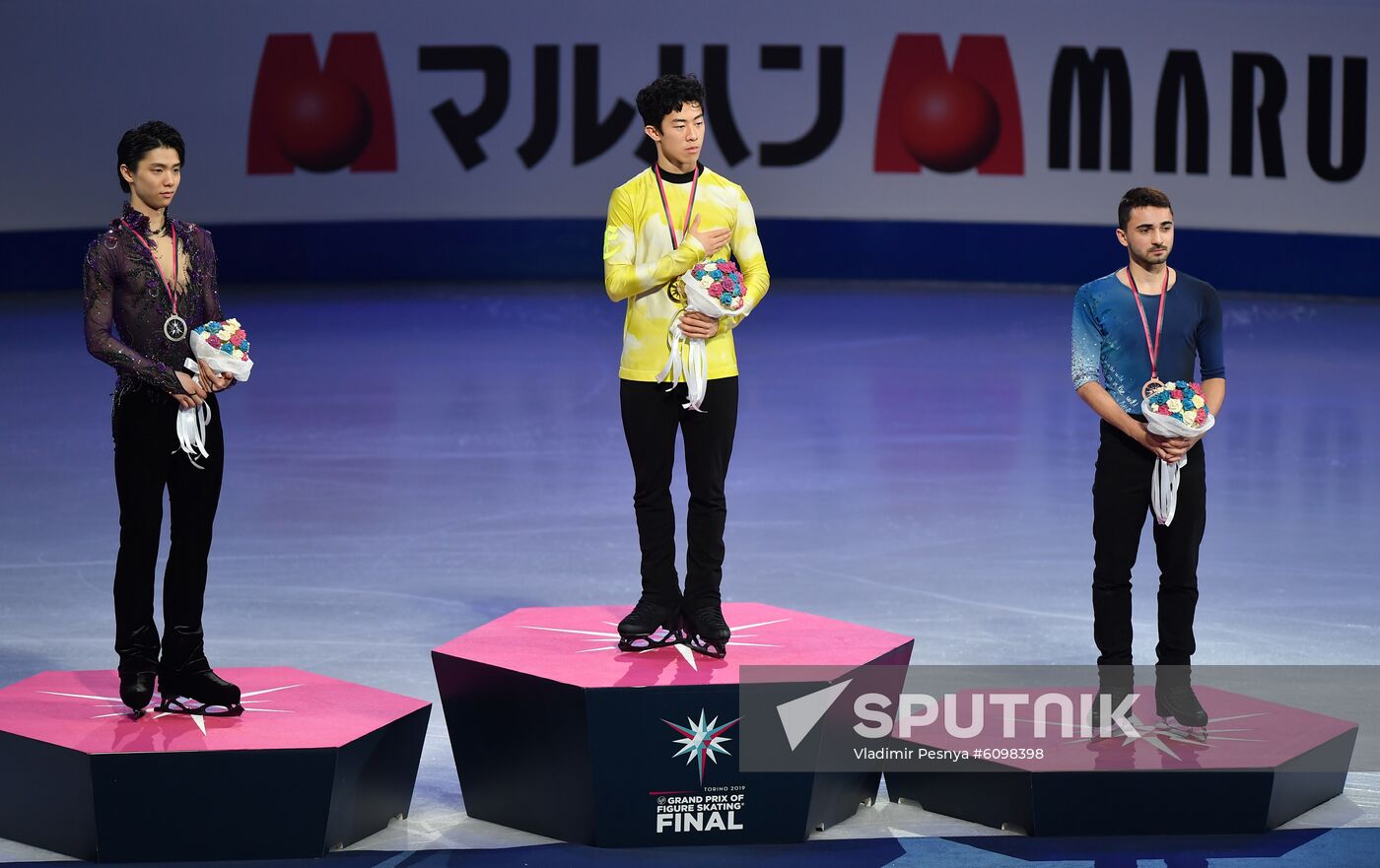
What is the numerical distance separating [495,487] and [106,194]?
10.0 metres

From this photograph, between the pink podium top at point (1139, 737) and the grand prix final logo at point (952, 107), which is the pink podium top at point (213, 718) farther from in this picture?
the grand prix final logo at point (952, 107)

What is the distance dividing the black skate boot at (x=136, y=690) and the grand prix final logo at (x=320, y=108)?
1448cm

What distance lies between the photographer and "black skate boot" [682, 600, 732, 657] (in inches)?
215

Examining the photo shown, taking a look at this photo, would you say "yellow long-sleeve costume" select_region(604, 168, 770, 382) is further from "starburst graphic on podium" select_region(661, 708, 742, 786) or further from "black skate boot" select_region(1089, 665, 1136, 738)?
"black skate boot" select_region(1089, 665, 1136, 738)

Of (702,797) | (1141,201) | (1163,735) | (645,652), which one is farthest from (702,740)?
(1141,201)

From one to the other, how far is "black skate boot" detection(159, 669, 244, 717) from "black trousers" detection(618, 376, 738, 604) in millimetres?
1237

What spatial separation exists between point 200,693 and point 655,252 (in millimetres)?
1790

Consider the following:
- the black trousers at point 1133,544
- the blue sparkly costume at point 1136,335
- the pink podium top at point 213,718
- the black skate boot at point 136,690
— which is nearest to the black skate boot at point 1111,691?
the black trousers at point 1133,544

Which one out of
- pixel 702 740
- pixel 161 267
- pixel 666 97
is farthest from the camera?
pixel 666 97

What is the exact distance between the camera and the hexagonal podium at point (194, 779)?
5016mm

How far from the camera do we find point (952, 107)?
19.2 m

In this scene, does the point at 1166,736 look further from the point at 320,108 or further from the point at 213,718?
the point at 320,108

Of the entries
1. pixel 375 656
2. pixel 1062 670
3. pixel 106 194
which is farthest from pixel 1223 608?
pixel 106 194

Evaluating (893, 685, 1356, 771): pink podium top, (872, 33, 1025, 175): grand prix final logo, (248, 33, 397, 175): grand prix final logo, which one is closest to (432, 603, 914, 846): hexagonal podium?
(893, 685, 1356, 771): pink podium top
